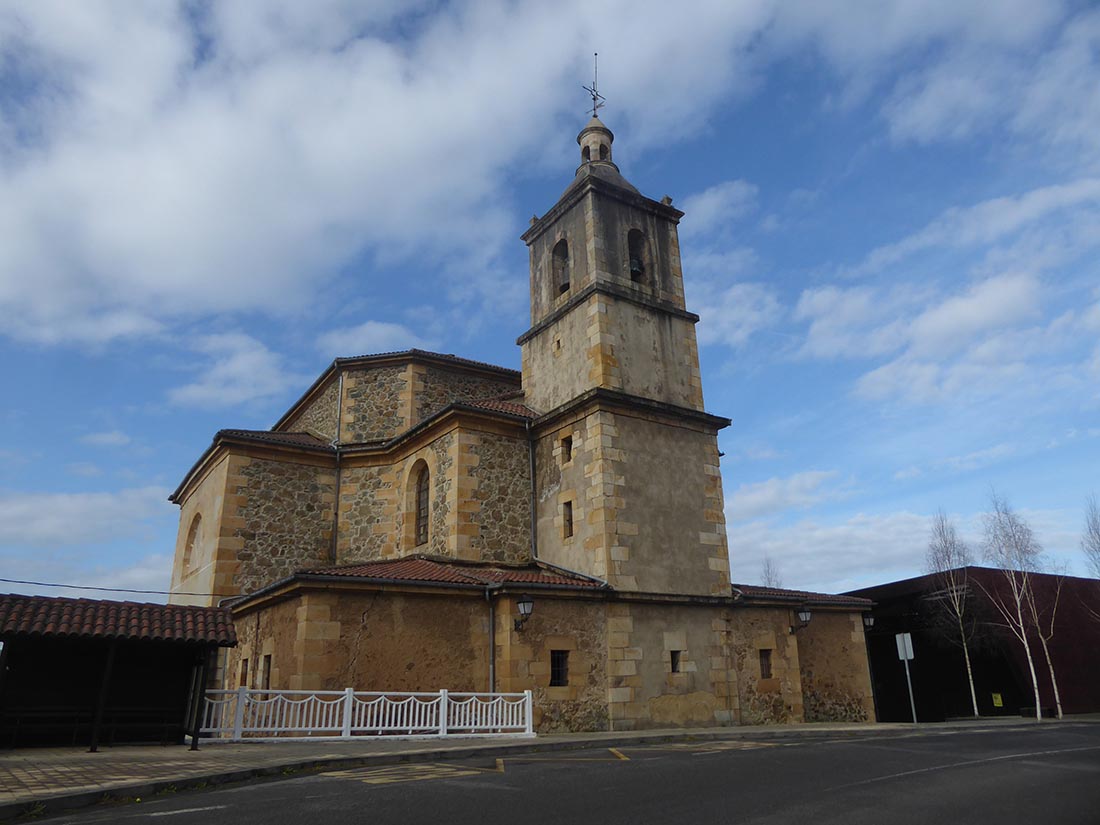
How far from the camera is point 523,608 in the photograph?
1508 centimetres

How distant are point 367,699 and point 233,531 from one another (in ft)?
26.9

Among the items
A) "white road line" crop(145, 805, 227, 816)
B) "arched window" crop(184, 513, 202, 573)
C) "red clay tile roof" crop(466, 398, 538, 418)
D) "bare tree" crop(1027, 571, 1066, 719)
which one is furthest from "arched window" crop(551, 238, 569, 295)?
"bare tree" crop(1027, 571, 1066, 719)

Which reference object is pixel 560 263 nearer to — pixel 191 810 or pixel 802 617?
pixel 802 617

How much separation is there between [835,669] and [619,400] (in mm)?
9652

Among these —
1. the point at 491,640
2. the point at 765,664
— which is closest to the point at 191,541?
the point at 491,640

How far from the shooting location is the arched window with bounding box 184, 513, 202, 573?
907 inches

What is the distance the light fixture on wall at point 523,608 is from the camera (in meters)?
15.1

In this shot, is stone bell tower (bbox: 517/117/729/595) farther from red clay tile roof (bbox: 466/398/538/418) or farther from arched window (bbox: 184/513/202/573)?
arched window (bbox: 184/513/202/573)

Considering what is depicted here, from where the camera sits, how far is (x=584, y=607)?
16250 millimetres

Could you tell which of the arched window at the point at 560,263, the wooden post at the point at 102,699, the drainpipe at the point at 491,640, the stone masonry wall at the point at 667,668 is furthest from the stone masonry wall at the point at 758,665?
the wooden post at the point at 102,699

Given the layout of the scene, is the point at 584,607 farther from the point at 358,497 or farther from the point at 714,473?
the point at 358,497

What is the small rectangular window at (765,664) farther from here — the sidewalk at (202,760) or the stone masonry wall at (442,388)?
the stone masonry wall at (442,388)

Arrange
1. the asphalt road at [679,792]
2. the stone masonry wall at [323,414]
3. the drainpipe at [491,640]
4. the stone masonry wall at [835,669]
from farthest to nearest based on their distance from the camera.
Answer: the stone masonry wall at [323,414] → the stone masonry wall at [835,669] → the drainpipe at [491,640] → the asphalt road at [679,792]

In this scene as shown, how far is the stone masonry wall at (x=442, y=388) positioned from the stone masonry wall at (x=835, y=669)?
36.7 ft
